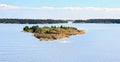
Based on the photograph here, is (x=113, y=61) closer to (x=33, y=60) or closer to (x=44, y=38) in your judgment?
(x=33, y=60)

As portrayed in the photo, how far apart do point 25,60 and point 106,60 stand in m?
7.45

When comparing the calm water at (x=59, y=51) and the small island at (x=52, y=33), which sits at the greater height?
the calm water at (x=59, y=51)

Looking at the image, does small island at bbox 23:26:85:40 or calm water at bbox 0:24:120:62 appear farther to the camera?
small island at bbox 23:26:85:40

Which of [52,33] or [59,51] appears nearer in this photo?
[59,51]

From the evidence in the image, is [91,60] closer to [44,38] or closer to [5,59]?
[5,59]

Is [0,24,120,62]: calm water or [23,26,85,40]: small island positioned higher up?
[0,24,120,62]: calm water

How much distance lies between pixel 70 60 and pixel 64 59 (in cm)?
85

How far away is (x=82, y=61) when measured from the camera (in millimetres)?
31500

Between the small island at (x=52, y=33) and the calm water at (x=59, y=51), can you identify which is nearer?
the calm water at (x=59, y=51)

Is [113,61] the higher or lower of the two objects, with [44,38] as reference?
higher

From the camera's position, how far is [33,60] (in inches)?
1251

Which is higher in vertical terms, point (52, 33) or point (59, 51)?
point (59, 51)

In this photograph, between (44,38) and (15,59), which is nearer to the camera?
(15,59)

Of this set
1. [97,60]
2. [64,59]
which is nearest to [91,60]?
[97,60]
